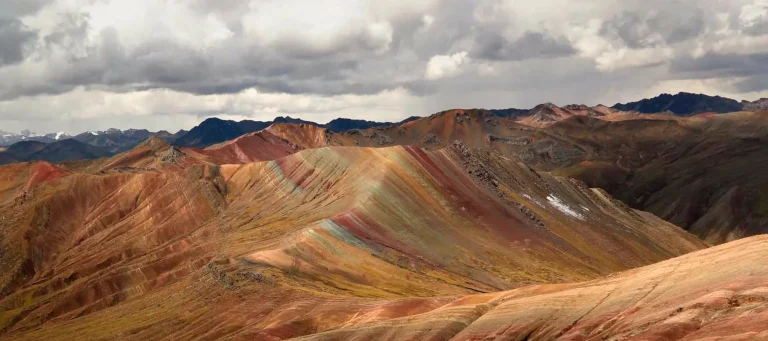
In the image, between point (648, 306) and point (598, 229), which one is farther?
point (598, 229)

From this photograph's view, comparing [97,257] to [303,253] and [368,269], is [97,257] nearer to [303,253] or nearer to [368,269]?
[303,253]

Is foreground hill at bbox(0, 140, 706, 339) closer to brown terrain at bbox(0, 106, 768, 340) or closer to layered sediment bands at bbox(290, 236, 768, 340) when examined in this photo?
brown terrain at bbox(0, 106, 768, 340)

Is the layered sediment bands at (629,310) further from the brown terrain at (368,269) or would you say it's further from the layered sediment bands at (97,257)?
the layered sediment bands at (97,257)

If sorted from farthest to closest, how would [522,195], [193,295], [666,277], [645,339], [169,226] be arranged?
[522,195], [169,226], [193,295], [666,277], [645,339]

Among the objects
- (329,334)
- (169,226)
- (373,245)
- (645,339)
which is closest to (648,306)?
(645,339)

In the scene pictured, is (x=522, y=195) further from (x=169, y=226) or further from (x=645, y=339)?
(x=645, y=339)

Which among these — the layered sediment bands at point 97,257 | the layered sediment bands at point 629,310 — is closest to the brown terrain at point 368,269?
the layered sediment bands at point 629,310

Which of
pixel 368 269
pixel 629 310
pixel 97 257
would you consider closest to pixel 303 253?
pixel 368 269

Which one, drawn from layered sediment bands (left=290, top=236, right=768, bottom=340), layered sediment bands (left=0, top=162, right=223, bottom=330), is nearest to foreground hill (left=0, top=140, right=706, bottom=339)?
layered sediment bands (left=0, top=162, right=223, bottom=330)
